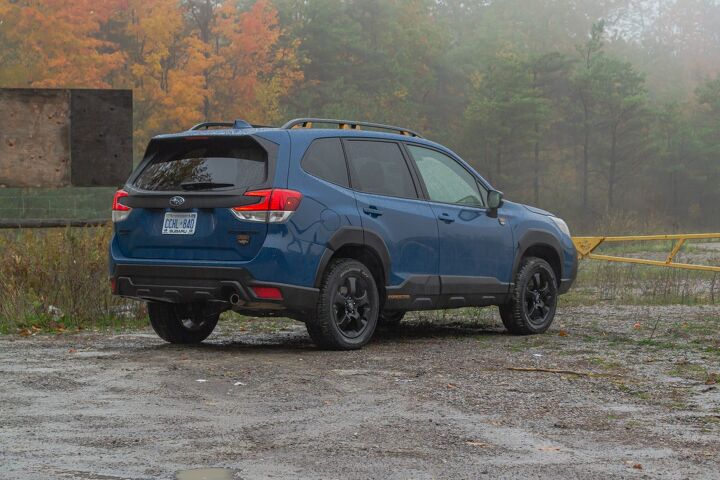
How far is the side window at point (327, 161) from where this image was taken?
32.4ft

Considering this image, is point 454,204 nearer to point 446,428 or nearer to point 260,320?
point 260,320

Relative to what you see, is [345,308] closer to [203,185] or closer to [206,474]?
[203,185]

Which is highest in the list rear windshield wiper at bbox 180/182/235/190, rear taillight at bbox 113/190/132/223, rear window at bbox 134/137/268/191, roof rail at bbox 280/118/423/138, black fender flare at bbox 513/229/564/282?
roof rail at bbox 280/118/423/138

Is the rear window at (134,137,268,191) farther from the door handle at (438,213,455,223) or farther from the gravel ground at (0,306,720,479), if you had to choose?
the door handle at (438,213,455,223)

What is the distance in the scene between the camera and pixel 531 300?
12.2 m

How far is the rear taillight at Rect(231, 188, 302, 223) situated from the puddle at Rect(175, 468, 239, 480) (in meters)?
4.04

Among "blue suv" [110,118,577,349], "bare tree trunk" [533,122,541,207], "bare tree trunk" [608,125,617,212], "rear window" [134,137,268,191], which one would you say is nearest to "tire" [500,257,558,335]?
"blue suv" [110,118,577,349]

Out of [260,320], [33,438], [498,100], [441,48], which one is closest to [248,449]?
[33,438]

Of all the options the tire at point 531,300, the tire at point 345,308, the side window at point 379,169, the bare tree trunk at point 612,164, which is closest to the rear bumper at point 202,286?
the tire at point 345,308

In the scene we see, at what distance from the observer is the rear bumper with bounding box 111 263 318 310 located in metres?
9.37

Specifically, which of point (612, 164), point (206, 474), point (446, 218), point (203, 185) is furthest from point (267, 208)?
point (612, 164)

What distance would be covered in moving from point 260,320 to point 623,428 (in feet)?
24.8

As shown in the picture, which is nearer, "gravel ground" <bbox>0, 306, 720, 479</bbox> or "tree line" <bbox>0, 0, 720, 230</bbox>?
"gravel ground" <bbox>0, 306, 720, 479</bbox>

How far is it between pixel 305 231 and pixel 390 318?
3520mm
